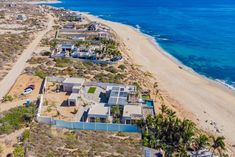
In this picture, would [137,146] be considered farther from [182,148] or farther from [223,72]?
[223,72]

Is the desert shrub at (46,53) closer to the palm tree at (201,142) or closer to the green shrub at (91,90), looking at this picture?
the green shrub at (91,90)

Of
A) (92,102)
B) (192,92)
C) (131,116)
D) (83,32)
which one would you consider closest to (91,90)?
(92,102)

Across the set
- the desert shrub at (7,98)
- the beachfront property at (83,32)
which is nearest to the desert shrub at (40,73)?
the desert shrub at (7,98)

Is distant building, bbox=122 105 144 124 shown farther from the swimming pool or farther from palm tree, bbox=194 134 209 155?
palm tree, bbox=194 134 209 155

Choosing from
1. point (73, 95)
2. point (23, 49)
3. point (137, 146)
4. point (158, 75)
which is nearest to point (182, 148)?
point (137, 146)

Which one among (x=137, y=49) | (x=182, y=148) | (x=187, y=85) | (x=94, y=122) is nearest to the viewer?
Answer: (x=182, y=148)
